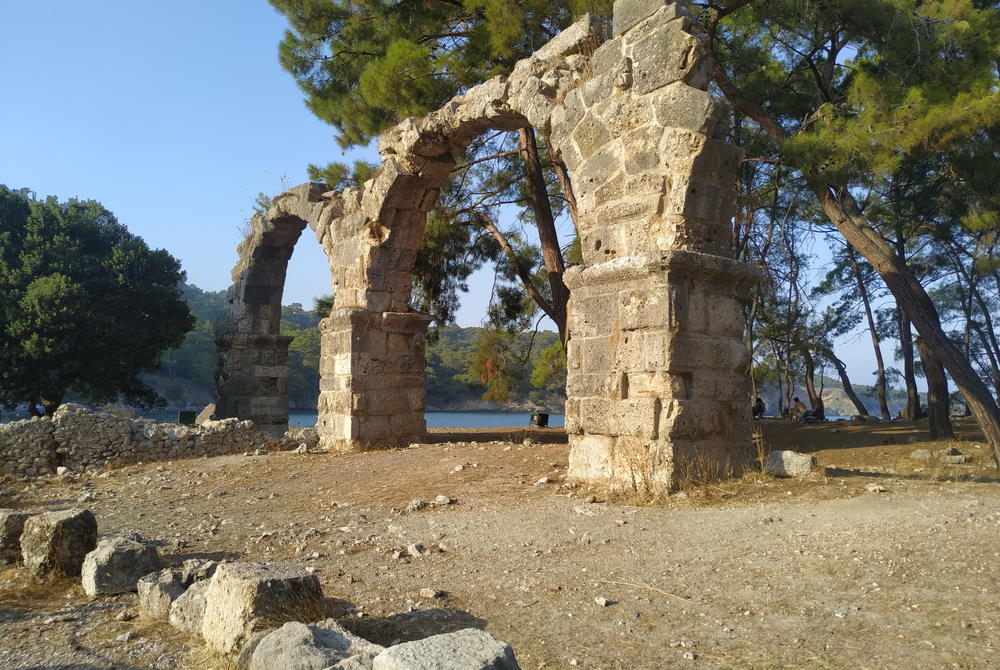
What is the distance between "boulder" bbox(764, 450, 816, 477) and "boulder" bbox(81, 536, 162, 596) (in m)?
4.17

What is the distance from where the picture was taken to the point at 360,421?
8992 millimetres

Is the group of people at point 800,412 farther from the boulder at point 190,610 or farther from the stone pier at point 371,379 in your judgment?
the boulder at point 190,610

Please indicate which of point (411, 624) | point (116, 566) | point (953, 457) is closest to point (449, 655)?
point (411, 624)

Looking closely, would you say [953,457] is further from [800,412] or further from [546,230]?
[800,412]

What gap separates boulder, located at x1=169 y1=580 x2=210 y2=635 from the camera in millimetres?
2836

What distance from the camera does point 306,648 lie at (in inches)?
86.5

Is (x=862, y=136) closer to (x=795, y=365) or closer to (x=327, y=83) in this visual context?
(x=327, y=83)

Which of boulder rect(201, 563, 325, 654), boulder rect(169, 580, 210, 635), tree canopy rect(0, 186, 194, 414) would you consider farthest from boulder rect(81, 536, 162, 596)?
→ tree canopy rect(0, 186, 194, 414)

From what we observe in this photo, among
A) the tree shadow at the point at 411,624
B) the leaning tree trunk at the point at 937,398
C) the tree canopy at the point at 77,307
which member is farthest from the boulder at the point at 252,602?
the tree canopy at the point at 77,307

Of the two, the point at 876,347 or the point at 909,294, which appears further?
the point at 876,347

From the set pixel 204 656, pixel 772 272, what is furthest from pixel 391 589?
pixel 772 272

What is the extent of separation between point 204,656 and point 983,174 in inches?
401

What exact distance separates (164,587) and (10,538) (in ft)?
5.85

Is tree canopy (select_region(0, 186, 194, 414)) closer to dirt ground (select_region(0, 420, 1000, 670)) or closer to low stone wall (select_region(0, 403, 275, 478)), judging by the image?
low stone wall (select_region(0, 403, 275, 478))
